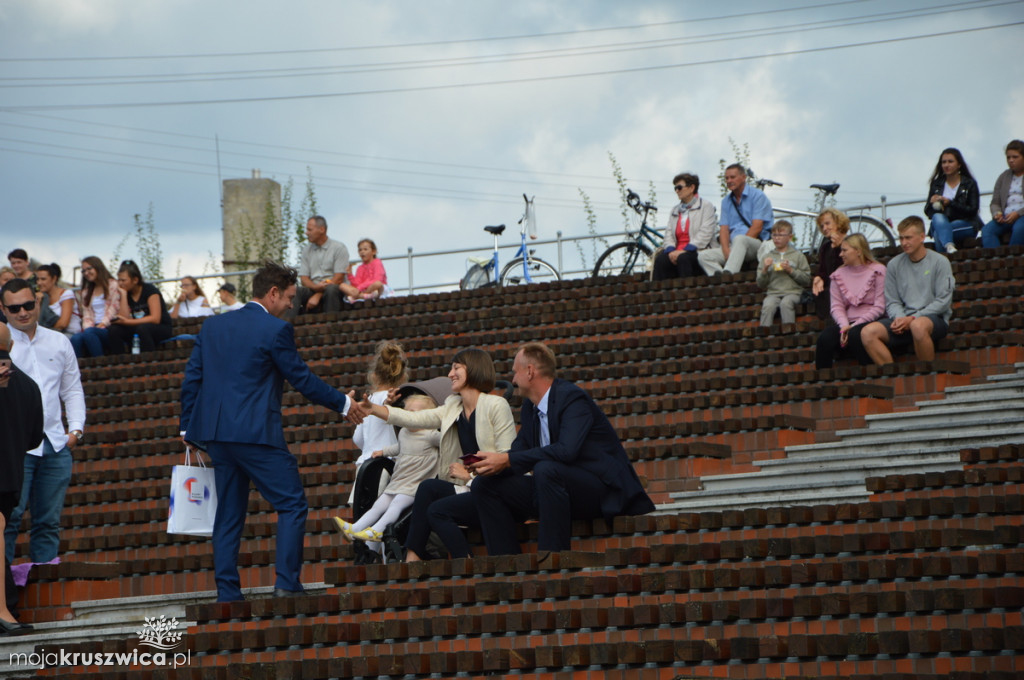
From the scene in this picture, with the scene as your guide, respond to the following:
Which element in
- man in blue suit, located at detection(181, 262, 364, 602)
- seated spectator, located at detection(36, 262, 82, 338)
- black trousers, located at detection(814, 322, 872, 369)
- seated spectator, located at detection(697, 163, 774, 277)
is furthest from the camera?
seated spectator, located at detection(36, 262, 82, 338)

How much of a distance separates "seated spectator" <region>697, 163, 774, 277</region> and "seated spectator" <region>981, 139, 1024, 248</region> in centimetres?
227

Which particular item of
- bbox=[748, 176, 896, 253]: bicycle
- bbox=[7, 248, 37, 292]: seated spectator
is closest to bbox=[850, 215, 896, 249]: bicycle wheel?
bbox=[748, 176, 896, 253]: bicycle

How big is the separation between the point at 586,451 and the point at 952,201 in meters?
7.88

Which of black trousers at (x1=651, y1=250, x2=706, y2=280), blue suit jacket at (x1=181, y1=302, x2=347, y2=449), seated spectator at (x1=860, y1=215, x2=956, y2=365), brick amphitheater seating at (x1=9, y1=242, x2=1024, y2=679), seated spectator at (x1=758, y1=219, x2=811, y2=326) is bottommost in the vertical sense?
brick amphitheater seating at (x1=9, y1=242, x2=1024, y2=679)

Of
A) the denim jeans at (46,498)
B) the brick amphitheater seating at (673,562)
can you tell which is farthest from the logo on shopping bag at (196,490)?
the denim jeans at (46,498)

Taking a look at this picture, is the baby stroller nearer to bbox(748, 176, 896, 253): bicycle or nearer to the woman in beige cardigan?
the woman in beige cardigan

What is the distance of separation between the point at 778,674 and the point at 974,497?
201 cm

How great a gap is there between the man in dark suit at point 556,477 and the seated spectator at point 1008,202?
7.34m

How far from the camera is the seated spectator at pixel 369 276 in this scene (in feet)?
52.9

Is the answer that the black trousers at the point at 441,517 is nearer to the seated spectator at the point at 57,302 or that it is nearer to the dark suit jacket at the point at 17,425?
the dark suit jacket at the point at 17,425

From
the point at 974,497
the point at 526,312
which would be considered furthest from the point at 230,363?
the point at 526,312

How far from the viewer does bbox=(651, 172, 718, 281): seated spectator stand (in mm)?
14523

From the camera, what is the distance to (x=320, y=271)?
15938mm

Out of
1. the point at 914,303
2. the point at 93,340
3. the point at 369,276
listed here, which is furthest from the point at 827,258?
the point at 93,340
